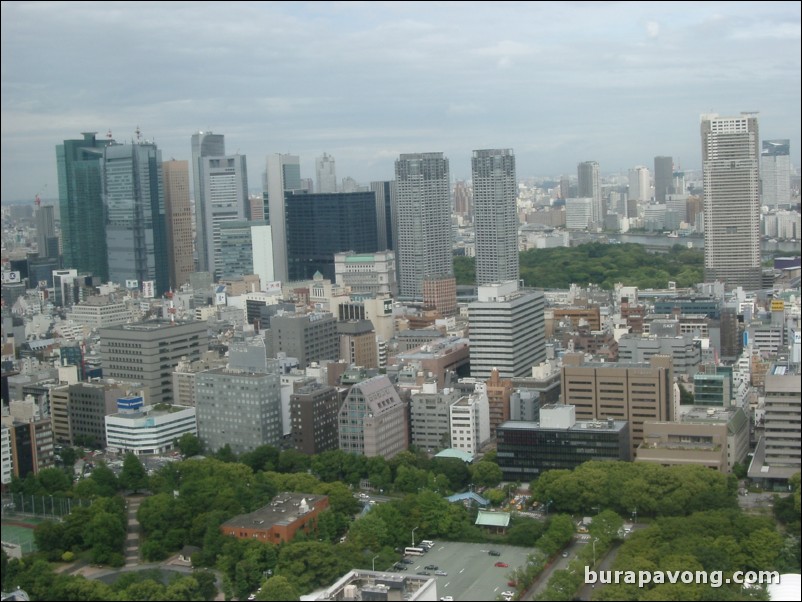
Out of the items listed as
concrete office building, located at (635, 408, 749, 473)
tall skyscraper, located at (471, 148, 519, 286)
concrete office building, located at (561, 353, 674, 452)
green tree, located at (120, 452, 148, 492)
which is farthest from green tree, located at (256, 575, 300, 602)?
tall skyscraper, located at (471, 148, 519, 286)

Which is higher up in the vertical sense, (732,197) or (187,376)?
(732,197)

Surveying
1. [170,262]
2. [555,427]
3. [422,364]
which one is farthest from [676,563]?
[170,262]

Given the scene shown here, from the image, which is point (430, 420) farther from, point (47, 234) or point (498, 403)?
point (47, 234)

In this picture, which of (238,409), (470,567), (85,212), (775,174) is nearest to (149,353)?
(238,409)

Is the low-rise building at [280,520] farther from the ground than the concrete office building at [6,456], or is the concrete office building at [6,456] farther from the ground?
the concrete office building at [6,456]

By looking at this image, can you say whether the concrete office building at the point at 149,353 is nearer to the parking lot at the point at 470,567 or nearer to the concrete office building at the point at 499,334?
the concrete office building at the point at 499,334

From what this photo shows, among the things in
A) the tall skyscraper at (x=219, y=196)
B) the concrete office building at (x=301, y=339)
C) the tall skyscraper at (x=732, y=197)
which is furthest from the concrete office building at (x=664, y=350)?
the tall skyscraper at (x=219, y=196)

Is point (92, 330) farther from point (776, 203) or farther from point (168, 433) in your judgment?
point (776, 203)
